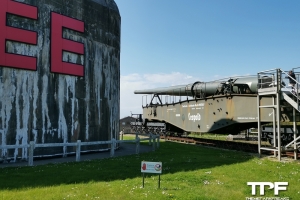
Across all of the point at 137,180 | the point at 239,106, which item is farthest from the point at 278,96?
the point at 137,180

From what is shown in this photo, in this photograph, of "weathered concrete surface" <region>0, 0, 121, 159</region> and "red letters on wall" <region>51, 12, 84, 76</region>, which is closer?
"weathered concrete surface" <region>0, 0, 121, 159</region>

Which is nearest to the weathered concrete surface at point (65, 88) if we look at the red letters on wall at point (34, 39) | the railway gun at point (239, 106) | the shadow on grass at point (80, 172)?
the red letters on wall at point (34, 39)

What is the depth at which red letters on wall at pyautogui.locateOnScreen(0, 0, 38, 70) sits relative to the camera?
41.8 feet

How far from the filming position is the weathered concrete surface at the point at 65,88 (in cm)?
1313

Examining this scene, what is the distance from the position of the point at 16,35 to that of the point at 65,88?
335cm

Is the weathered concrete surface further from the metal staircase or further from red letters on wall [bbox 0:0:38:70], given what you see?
the metal staircase

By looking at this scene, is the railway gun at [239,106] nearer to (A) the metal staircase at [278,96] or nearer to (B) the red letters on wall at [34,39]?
(A) the metal staircase at [278,96]

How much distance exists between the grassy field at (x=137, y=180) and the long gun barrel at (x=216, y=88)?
670cm

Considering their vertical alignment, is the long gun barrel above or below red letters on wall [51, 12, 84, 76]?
below

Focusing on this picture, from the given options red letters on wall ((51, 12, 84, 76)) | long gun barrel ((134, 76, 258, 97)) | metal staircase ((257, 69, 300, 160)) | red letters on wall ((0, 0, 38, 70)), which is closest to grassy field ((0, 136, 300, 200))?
metal staircase ((257, 69, 300, 160))

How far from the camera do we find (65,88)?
15117mm

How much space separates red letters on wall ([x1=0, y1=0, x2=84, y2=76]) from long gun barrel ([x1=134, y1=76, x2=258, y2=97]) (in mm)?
8872

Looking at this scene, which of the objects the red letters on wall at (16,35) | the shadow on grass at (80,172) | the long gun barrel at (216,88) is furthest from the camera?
the long gun barrel at (216,88)

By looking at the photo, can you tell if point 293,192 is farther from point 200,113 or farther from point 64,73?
point 200,113
